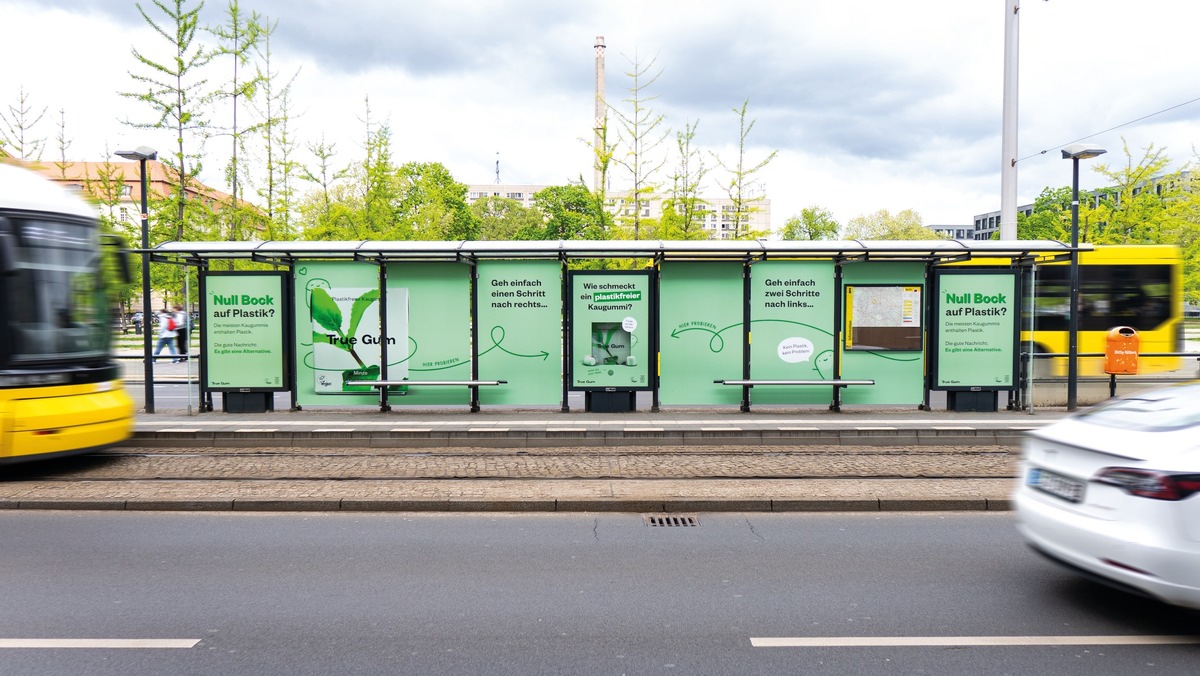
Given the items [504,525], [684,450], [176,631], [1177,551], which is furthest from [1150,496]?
[684,450]

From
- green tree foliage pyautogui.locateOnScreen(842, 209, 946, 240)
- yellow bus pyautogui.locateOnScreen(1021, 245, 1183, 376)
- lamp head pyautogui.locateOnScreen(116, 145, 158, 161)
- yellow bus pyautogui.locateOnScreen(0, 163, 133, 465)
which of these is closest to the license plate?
yellow bus pyautogui.locateOnScreen(0, 163, 133, 465)

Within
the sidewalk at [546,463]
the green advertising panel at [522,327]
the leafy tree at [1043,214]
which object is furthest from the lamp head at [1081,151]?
the leafy tree at [1043,214]

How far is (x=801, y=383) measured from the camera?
1202cm

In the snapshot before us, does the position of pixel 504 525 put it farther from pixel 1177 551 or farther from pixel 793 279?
pixel 793 279

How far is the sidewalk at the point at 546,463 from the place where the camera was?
710 cm

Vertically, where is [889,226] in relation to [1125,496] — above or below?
above

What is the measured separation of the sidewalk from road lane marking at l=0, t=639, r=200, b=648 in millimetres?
2971

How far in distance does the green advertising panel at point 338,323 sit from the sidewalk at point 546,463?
2.40ft

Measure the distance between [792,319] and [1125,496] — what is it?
8.38 meters

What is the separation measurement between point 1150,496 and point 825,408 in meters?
8.69

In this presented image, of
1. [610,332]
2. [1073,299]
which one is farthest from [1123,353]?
[610,332]

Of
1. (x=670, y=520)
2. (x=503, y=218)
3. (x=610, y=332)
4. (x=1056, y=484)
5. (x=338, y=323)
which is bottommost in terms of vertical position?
(x=670, y=520)

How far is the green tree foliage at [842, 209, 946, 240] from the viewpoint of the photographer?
238 feet

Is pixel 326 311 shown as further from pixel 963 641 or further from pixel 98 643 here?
pixel 963 641
